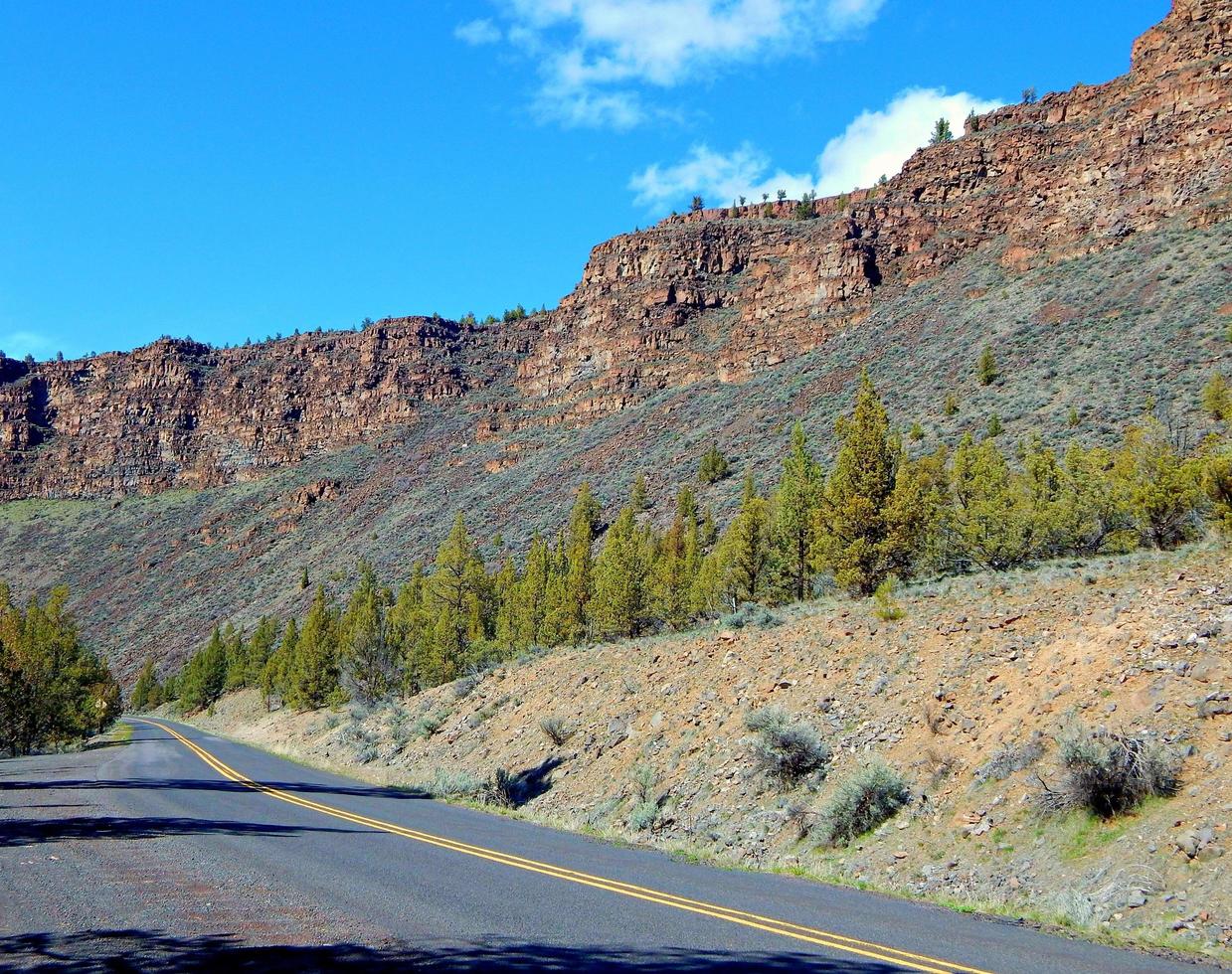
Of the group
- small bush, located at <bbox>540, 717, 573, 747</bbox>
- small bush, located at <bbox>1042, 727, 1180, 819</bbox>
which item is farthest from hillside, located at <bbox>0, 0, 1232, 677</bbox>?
small bush, located at <bbox>1042, 727, 1180, 819</bbox>

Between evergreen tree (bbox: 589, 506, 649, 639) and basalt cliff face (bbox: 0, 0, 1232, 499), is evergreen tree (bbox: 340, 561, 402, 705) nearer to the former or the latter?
evergreen tree (bbox: 589, 506, 649, 639)

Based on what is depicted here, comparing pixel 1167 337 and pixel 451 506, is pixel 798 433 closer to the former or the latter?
pixel 1167 337

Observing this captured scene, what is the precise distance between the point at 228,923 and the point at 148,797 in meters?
13.0

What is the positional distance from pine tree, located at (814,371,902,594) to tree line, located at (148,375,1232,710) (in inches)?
2.3

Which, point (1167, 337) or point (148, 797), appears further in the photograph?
point (1167, 337)

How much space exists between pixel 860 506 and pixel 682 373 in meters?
102

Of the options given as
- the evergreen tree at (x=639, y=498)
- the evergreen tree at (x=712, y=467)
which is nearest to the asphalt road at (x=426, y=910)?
the evergreen tree at (x=639, y=498)

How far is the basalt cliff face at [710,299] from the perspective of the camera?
88.1 meters

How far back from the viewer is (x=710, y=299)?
141 m

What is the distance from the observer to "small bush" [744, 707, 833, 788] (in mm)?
14938

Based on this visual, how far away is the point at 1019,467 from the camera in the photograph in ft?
157

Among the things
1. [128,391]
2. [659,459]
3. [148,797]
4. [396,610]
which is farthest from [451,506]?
[128,391]

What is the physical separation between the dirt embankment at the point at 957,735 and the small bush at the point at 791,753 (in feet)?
1.16

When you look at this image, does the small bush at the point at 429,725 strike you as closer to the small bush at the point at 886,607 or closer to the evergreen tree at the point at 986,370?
the small bush at the point at 886,607
